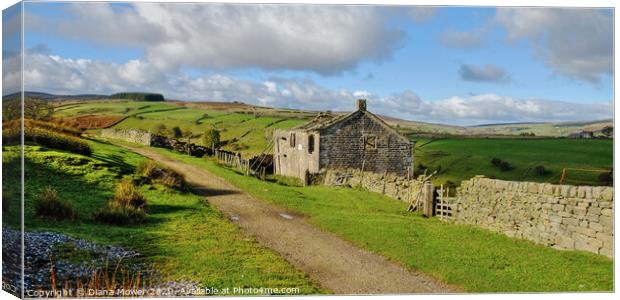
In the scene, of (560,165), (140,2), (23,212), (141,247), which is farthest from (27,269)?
(560,165)

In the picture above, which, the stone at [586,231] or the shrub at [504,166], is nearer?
the stone at [586,231]

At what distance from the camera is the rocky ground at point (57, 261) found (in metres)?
10.7

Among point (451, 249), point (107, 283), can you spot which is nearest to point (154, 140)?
point (107, 283)

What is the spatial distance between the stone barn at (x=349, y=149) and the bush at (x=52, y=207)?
54.0 ft

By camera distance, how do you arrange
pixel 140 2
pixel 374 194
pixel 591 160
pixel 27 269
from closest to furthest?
pixel 27 269 → pixel 140 2 → pixel 591 160 → pixel 374 194

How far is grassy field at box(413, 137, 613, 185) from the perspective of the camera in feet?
45.3

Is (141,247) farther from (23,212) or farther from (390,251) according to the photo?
(390,251)

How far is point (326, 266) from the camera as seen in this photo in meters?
11.9

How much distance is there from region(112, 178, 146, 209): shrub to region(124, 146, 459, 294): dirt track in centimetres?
130

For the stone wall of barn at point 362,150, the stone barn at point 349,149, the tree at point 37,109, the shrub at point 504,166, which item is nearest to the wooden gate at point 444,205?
the shrub at point 504,166

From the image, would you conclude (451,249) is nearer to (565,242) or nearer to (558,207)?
(565,242)

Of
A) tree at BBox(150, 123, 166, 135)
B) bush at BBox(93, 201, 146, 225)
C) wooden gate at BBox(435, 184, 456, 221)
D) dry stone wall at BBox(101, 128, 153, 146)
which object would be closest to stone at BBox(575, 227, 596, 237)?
wooden gate at BBox(435, 184, 456, 221)

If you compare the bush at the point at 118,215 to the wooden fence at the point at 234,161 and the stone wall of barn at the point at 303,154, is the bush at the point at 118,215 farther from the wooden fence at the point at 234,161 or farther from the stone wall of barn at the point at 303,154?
the stone wall of barn at the point at 303,154

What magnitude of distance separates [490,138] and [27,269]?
12.5m
